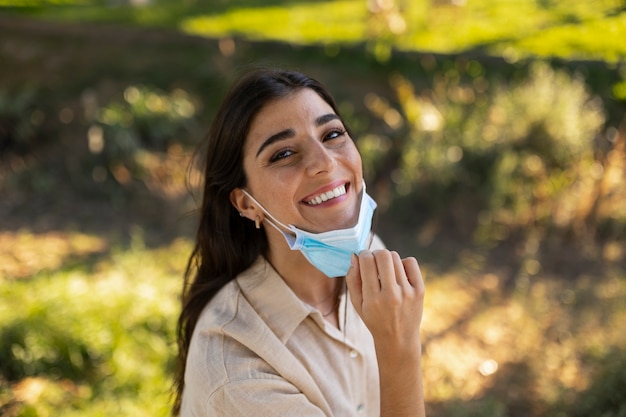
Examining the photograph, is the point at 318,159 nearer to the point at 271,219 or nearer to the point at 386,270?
the point at 271,219

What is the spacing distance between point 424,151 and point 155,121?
2.59m

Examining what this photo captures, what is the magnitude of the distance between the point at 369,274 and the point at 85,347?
2.32 metres

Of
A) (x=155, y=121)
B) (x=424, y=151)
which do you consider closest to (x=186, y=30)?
(x=155, y=121)

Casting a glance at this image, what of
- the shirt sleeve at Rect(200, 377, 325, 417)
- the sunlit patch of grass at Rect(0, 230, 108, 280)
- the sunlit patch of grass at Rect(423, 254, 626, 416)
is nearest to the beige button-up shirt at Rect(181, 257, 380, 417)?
the shirt sleeve at Rect(200, 377, 325, 417)

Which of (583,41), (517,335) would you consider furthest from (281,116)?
(583,41)

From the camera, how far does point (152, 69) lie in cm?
807

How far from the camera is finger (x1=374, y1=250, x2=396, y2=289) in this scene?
5.89ft

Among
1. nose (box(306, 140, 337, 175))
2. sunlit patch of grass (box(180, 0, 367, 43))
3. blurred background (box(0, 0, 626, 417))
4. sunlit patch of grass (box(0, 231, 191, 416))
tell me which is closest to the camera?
nose (box(306, 140, 337, 175))

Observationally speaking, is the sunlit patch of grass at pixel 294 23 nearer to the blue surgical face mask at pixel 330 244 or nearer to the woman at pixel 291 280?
the woman at pixel 291 280

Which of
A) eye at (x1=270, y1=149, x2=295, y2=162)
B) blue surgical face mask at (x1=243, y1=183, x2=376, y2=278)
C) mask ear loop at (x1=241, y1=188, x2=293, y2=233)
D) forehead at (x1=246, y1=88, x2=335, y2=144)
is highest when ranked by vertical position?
forehead at (x1=246, y1=88, x2=335, y2=144)

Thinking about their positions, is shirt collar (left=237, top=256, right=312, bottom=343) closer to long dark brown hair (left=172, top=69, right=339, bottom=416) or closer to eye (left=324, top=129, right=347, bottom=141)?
long dark brown hair (left=172, top=69, right=339, bottom=416)

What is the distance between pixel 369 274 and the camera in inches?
71.7

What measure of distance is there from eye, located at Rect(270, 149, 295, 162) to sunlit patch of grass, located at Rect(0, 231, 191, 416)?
1815mm

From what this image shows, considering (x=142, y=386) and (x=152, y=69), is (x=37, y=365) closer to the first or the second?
(x=142, y=386)
